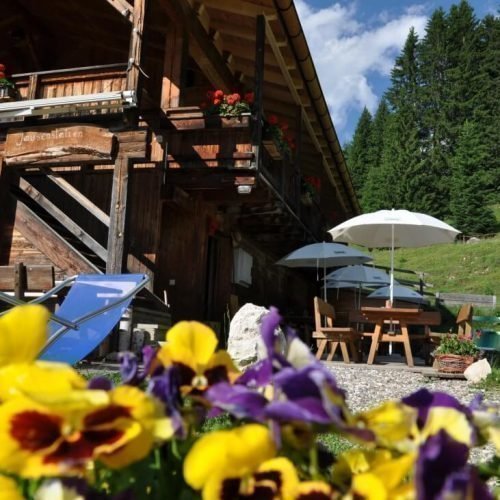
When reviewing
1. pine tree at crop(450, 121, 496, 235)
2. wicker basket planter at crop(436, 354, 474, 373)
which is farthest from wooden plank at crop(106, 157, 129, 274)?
pine tree at crop(450, 121, 496, 235)

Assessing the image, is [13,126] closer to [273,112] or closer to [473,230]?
[273,112]

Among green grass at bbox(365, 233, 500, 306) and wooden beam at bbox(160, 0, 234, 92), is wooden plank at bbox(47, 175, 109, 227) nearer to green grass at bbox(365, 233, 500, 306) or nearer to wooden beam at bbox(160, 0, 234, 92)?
wooden beam at bbox(160, 0, 234, 92)

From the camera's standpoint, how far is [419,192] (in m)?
49.5

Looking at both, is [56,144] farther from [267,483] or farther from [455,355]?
[267,483]

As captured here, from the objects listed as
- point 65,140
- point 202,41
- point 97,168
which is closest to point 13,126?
point 65,140

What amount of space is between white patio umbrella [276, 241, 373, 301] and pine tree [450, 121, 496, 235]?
30.4 m

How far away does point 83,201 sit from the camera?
9180mm

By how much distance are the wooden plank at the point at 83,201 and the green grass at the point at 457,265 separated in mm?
19583

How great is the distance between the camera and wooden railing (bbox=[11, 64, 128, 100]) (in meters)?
7.71

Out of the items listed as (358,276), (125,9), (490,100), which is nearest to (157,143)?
(125,9)

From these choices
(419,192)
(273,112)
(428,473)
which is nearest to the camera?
(428,473)

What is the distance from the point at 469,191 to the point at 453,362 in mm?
38249

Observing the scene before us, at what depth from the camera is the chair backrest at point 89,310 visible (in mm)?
5141

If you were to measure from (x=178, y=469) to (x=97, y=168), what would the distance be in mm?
10051
